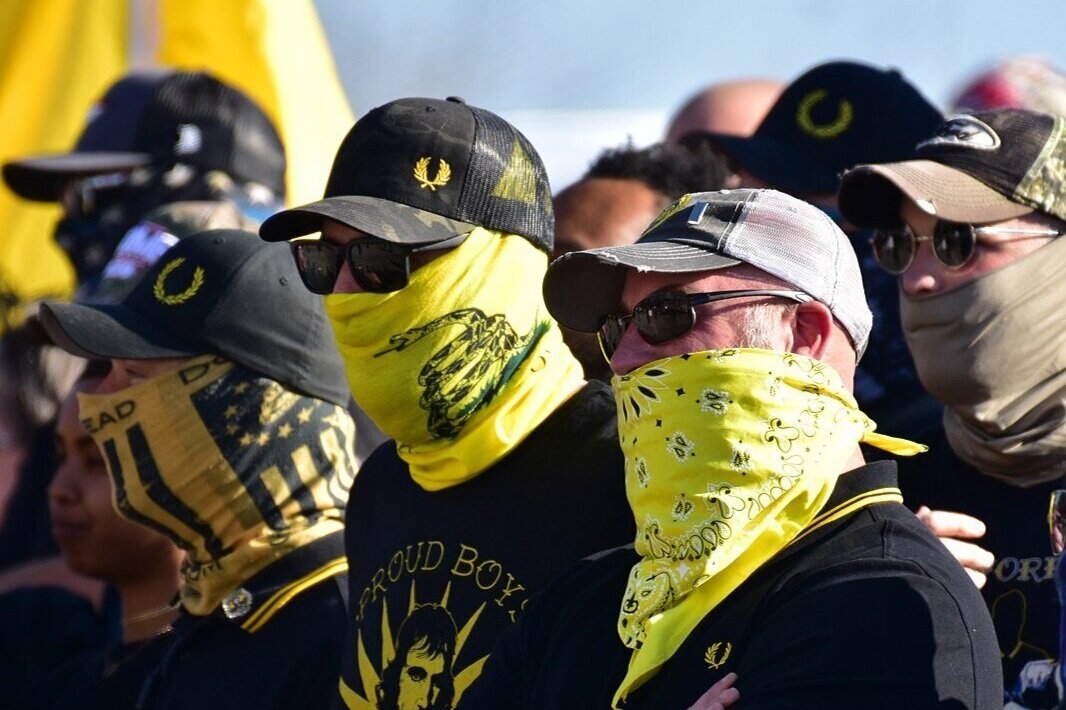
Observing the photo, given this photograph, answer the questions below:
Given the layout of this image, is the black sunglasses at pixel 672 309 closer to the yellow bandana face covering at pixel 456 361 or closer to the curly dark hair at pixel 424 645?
the yellow bandana face covering at pixel 456 361

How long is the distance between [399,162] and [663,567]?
1316 mm

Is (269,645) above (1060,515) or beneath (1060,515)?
beneath

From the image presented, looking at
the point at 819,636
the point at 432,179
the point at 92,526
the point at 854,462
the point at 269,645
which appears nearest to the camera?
the point at 819,636

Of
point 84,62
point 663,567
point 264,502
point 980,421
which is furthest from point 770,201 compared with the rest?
point 84,62

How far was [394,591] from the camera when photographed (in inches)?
137

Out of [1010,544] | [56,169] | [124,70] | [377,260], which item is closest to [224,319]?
[377,260]

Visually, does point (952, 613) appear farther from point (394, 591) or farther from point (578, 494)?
point (394, 591)

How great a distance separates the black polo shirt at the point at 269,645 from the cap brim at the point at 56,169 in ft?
10.5

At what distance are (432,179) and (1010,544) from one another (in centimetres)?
144

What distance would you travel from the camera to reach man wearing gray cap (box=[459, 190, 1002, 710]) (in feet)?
8.34

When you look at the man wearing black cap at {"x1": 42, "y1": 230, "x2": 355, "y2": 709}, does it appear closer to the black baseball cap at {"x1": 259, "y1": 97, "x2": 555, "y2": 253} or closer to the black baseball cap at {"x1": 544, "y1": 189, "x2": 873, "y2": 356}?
the black baseball cap at {"x1": 259, "y1": 97, "x2": 555, "y2": 253}

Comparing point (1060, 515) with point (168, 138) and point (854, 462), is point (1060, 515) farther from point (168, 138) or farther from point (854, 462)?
point (168, 138)

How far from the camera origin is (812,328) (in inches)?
115

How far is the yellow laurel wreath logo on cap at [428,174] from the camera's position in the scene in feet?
12.3
